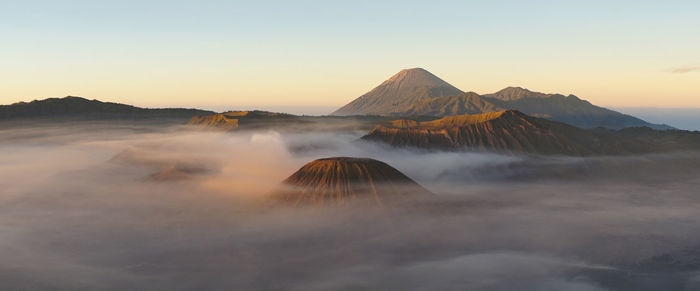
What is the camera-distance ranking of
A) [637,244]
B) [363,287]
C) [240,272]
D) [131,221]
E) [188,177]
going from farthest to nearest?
1. [188,177]
2. [131,221]
3. [637,244]
4. [240,272]
5. [363,287]

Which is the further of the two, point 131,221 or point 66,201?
point 66,201

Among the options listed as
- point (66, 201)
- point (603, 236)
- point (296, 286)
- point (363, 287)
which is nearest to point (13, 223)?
point (66, 201)

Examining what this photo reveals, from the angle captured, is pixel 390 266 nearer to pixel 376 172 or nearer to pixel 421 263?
pixel 421 263

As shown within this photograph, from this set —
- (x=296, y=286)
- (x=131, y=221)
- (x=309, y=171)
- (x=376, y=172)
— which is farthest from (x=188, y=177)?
(x=296, y=286)

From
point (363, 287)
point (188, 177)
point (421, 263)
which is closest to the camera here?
point (363, 287)

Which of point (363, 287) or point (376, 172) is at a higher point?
point (376, 172)

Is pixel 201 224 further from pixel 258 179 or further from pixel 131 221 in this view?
pixel 258 179
